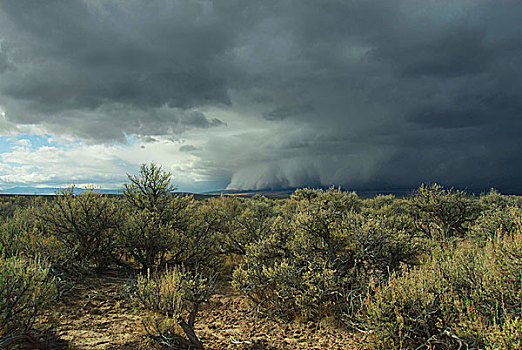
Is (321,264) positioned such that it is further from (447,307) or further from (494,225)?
(494,225)

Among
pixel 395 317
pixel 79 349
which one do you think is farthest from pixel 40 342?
pixel 395 317

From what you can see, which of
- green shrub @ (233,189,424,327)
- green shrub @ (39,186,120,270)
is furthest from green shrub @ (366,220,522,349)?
green shrub @ (39,186,120,270)

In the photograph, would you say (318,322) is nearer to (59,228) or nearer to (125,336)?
(125,336)

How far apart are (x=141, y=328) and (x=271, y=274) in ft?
12.0

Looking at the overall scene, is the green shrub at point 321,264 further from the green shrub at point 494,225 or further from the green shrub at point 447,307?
the green shrub at point 494,225

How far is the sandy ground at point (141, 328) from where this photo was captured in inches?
222

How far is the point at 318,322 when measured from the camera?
6973 millimetres

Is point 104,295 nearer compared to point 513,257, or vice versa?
point 513,257

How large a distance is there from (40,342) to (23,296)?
3.08 feet

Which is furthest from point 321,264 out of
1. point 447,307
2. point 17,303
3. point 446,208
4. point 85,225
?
point 446,208

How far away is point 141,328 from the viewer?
6.05 metres

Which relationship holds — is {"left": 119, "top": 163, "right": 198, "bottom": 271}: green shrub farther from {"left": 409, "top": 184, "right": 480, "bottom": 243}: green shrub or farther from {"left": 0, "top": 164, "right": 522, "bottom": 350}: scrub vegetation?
{"left": 409, "top": 184, "right": 480, "bottom": 243}: green shrub

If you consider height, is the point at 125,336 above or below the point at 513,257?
below

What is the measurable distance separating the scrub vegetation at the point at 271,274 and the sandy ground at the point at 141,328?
0.10 metres
